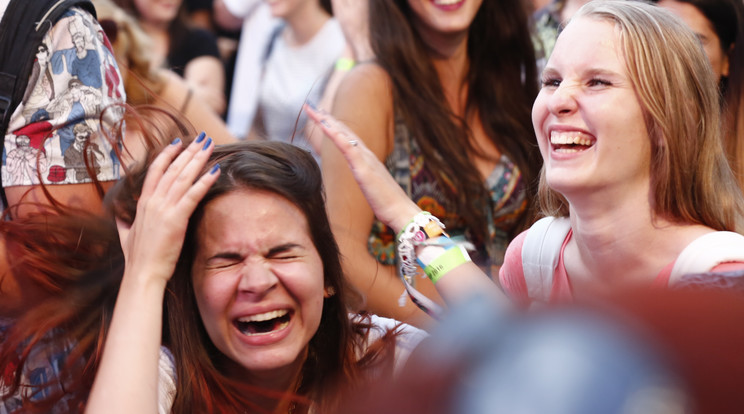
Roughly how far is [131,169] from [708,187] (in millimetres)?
1217

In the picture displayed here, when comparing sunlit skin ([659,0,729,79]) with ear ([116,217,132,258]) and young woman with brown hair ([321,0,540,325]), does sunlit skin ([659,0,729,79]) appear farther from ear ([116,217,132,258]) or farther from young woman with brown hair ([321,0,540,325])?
ear ([116,217,132,258])

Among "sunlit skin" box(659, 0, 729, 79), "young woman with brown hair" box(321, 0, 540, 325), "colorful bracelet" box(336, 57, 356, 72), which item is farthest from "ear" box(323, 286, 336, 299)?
"colorful bracelet" box(336, 57, 356, 72)

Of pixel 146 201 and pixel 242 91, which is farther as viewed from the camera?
pixel 242 91

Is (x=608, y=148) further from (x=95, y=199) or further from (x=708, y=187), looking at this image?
(x=95, y=199)

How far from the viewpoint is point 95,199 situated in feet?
6.72

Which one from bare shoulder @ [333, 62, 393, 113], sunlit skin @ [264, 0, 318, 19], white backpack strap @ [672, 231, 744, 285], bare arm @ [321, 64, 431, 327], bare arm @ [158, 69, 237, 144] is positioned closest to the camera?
white backpack strap @ [672, 231, 744, 285]

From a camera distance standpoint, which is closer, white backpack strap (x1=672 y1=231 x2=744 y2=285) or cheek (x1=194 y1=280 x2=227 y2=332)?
white backpack strap (x1=672 y1=231 x2=744 y2=285)

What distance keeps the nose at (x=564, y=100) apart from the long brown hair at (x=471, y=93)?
92 centimetres

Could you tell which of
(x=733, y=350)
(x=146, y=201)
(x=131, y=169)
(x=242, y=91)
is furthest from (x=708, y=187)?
(x=242, y=91)

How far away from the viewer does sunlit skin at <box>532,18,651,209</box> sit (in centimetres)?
172

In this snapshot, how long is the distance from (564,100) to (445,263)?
0.43m

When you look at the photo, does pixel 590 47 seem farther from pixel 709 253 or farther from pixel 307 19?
pixel 307 19

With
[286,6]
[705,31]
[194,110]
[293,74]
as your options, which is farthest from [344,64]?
[705,31]

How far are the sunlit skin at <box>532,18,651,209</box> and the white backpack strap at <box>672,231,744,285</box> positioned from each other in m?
0.16
